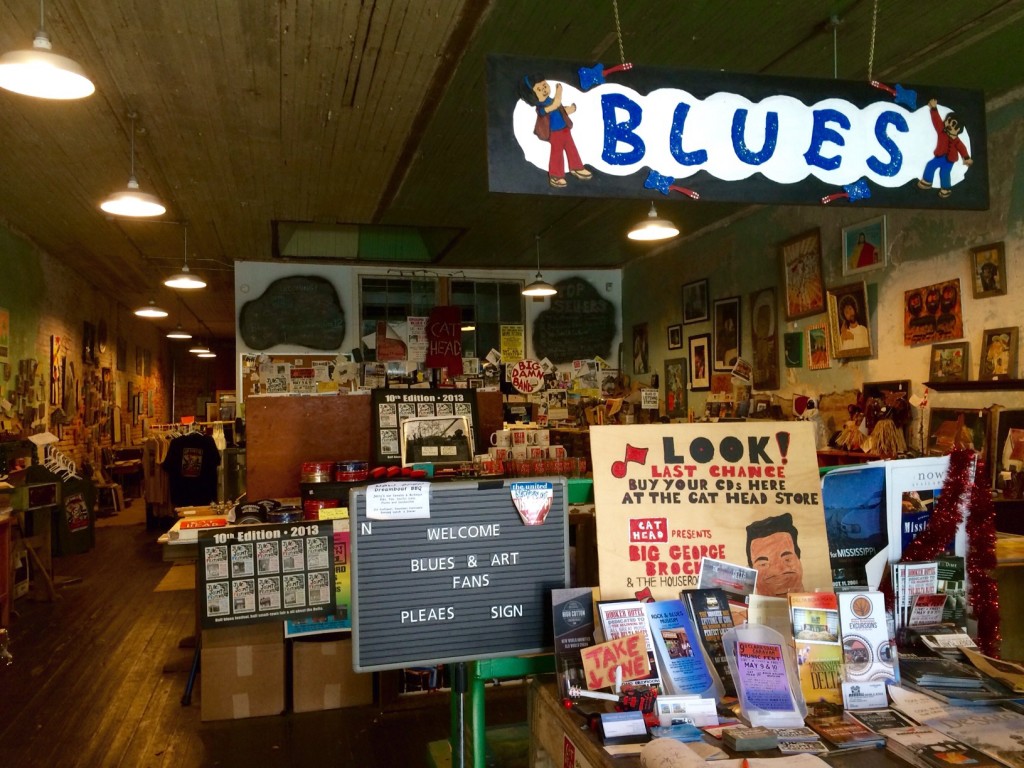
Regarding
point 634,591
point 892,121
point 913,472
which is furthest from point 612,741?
point 892,121

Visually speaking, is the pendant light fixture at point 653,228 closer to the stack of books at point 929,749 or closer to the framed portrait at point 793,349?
the framed portrait at point 793,349

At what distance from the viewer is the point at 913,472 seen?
179 centimetres

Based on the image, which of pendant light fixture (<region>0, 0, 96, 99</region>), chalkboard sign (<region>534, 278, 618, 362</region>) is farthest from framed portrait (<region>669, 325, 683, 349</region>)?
pendant light fixture (<region>0, 0, 96, 99</region>)

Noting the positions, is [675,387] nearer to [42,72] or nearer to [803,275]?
[803,275]

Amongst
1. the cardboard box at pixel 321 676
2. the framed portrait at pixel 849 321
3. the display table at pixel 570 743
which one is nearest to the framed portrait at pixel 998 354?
the framed portrait at pixel 849 321

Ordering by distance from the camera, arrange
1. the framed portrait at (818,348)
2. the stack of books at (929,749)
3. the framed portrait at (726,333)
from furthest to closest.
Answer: the framed portrait at (726,333) → the framed portrait at (818,348) → the stack of books at (929,749)

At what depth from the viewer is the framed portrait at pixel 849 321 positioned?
505 centimetres

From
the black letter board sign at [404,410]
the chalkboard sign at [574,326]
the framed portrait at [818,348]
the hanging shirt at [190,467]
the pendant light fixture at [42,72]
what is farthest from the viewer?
the chalkboard sign at [574,326]

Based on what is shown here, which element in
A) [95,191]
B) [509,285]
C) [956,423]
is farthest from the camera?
[509,285]

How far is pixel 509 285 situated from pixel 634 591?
7.85 meters

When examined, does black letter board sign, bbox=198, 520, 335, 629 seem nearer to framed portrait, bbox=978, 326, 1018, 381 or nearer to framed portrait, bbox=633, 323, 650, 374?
framed portrait, bbox=978, 326, 1018, 381

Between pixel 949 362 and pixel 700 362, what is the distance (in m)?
3.07

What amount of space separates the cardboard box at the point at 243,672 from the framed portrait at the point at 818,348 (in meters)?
4.22

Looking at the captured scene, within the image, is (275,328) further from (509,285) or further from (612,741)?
(612,741)
